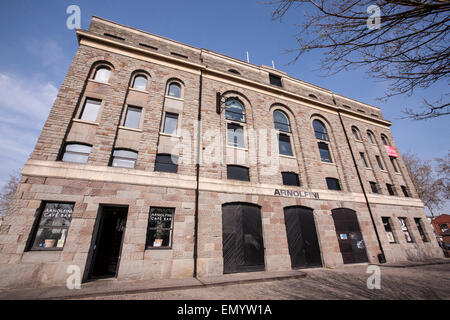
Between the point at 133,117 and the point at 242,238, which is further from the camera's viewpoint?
the point at 133,117

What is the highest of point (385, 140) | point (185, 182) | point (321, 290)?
point (385, 140)

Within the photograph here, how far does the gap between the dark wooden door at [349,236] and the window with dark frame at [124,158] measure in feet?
42.8

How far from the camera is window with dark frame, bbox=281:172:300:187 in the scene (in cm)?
1250

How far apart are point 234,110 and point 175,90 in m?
4.36

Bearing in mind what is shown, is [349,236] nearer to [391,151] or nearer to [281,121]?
[281,121]

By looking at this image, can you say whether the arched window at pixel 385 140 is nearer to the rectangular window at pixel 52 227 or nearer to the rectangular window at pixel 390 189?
the rectangular window at pixel 390 189

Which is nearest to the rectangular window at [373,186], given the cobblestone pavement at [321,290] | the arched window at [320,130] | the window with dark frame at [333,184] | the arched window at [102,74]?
the window with dark frame at [333,184]

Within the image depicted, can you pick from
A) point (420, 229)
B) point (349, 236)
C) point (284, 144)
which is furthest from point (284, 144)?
point (420, 229)

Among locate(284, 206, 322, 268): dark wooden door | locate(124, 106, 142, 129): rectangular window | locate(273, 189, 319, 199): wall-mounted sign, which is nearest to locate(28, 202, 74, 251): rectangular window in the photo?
locate(124, 106, 142, 129): rectangular window

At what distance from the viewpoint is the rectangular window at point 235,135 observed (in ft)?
40.0

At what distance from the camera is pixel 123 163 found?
920cm

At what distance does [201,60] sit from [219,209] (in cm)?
1139

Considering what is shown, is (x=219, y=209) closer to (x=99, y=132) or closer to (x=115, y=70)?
(x=99, y=132)
